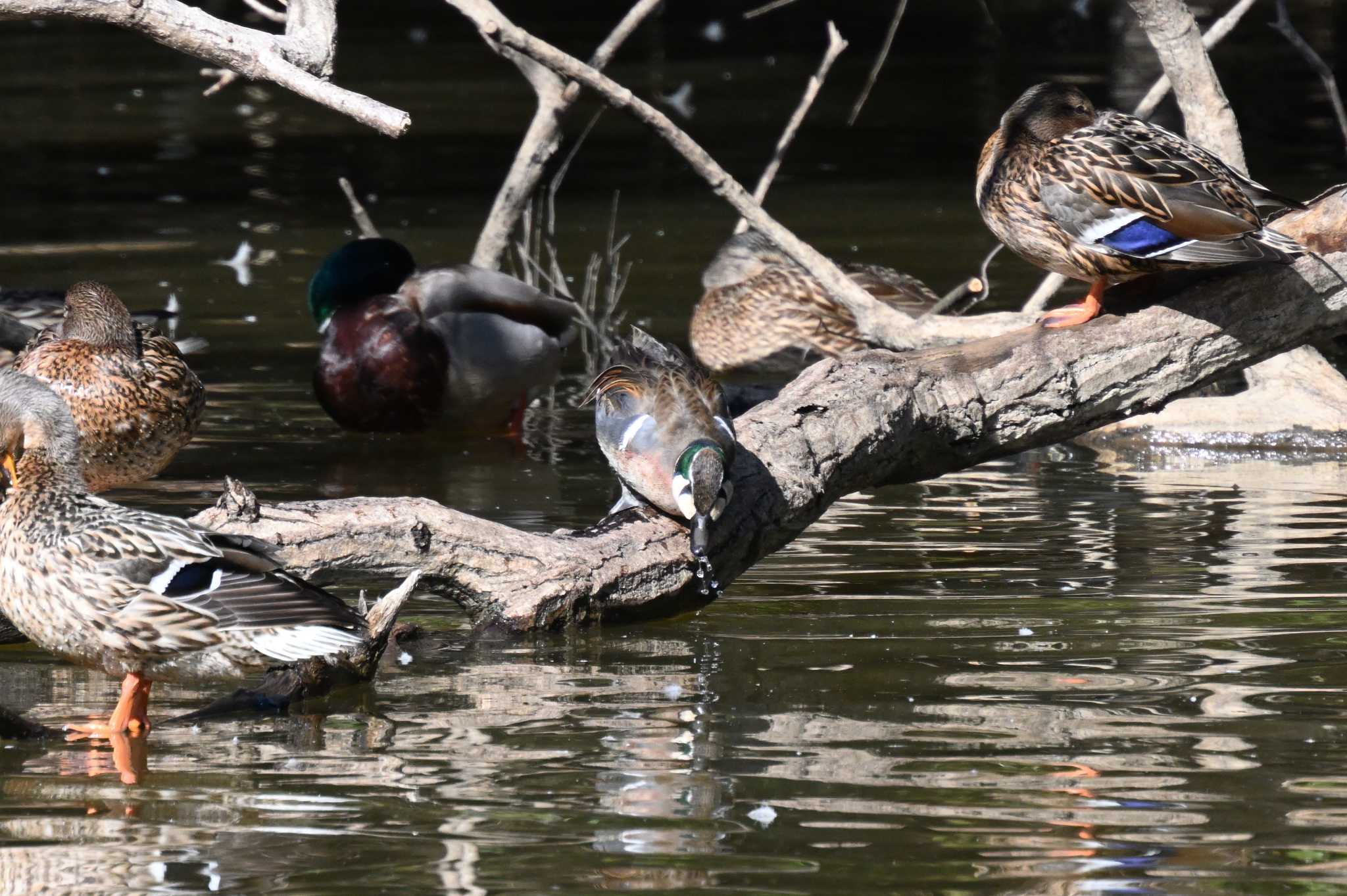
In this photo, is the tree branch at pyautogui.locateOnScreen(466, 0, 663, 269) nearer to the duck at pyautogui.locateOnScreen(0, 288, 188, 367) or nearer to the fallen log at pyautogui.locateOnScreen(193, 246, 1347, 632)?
the duck at pyautogui.locateOnScreen(0, 288, 188, 367)

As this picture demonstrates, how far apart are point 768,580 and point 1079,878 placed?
266 centimetres

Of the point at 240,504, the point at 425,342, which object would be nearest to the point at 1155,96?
the point at 425,342

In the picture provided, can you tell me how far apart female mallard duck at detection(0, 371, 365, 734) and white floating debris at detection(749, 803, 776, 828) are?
46.7 inches

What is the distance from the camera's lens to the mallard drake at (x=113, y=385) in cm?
656

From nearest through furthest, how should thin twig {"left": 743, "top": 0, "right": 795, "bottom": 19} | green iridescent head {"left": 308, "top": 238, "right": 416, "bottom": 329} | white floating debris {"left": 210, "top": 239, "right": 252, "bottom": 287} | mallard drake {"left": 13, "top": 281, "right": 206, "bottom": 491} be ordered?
mallard drake {"left": 13, "top": 281, "right": 206, "bottom": 491} < thin twig {"left": 743, "top": 0, "right": 795, "bottom": 19} < green iridescent head {"left": 308, "top": 238, "right": 416, "bottom": 329} < white floating debris {"left": 210, "top": 239, "right": 252, "bottom": 287}

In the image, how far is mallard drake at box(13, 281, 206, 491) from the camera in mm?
6559

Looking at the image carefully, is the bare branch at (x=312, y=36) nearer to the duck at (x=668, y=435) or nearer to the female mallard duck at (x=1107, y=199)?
the duck at (x=668, y=435)

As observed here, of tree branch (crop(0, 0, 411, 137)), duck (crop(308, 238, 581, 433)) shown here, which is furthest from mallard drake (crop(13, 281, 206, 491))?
tree branch (crop(0, 0, 411, 137))

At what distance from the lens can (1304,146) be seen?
15430mm

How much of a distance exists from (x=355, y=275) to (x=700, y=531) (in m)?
3.81

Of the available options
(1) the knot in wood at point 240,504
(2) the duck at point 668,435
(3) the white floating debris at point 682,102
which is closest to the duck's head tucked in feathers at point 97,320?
(1) the knot in wood at point 240,504

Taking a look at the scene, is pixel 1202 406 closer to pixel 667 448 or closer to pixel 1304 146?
pixel 667 448

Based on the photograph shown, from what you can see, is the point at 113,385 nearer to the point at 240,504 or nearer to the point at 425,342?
the point at 240,504

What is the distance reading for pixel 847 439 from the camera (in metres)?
5.89
